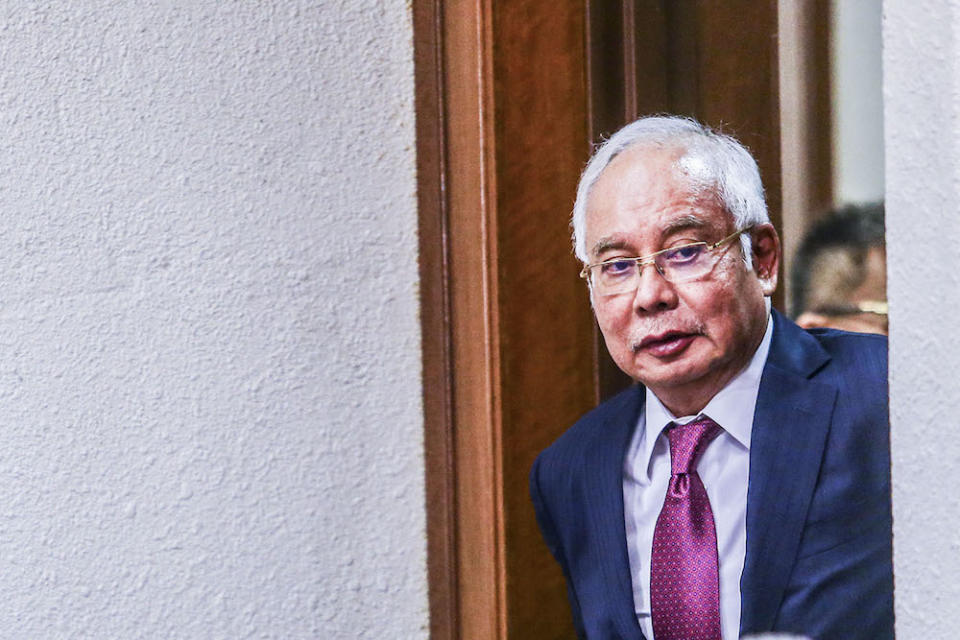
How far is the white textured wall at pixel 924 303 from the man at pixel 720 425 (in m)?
0.43

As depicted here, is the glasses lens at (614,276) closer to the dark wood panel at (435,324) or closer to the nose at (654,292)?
the nose at (654,292)

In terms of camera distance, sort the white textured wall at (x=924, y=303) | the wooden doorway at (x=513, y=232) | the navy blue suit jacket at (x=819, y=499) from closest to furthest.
Answer: the white textured wall at (x=924, y=303)
the navy blue suit jacket at (x=819, y=499)
the wooden doorway at (x=513, y=232)

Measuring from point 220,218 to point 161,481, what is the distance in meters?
0.42

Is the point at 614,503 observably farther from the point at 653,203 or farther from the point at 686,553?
the point at 653,203

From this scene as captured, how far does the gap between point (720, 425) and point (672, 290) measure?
0.19 meters

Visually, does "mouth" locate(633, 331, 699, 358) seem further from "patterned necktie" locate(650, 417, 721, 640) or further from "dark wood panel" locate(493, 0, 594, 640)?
"dark wood panel" locate(493, 0, 594, 640)

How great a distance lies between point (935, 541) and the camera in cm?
75

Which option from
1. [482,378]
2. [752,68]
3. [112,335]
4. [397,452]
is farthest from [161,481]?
[752,68]

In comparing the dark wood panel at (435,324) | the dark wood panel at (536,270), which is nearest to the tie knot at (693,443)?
the dark wood panel at (536,270)

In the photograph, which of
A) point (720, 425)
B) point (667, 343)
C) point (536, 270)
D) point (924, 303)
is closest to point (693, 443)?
point (720, 425)

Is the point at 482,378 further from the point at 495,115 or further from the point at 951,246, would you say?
the point at 951,246

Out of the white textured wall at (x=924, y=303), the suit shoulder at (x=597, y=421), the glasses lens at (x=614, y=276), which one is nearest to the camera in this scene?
the white textured wall at (x=924, y=303)

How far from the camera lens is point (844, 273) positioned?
145 cm

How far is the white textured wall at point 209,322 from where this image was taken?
Result: 157 centimetres
